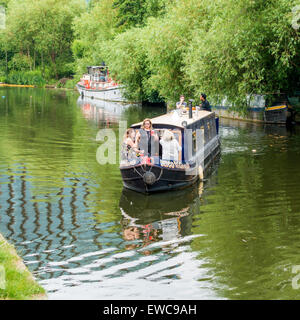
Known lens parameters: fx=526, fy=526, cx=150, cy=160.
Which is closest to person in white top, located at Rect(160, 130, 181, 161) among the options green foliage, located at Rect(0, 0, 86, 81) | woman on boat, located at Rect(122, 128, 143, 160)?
woman on boat, located at Rect(122, 128, 143, 160)

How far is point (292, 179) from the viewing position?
55.1 ft

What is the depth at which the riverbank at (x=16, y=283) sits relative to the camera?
675 cm

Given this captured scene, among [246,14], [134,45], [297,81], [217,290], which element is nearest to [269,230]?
[217,290]

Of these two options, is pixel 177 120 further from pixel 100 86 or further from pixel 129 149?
pixel 100 86

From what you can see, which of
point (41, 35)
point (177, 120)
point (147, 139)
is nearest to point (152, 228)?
point (147, 139)

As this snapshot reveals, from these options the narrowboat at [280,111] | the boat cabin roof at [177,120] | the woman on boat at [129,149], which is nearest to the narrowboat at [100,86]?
the narrowboat at [280,111]

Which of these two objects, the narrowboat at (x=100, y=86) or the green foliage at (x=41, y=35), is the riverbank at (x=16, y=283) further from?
the green foliage at (x=41, y=35)

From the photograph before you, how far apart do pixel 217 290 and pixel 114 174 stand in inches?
388

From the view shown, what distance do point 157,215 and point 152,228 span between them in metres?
1.15

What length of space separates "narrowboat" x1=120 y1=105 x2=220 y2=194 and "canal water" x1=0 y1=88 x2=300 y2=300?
0.35m

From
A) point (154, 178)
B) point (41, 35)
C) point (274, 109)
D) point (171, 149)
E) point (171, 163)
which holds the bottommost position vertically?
point (154, 178)

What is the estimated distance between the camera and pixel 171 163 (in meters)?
15.0

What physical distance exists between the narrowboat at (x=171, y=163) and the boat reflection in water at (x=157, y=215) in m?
0.29
